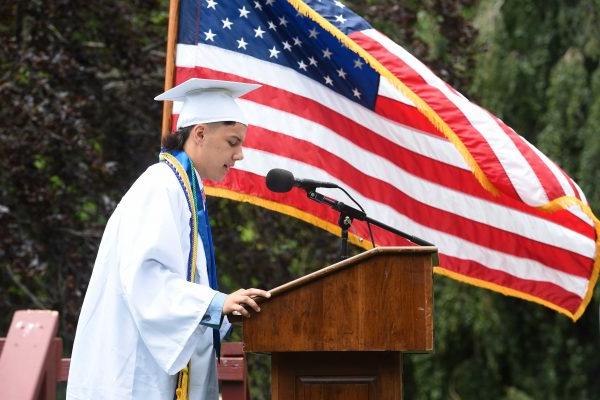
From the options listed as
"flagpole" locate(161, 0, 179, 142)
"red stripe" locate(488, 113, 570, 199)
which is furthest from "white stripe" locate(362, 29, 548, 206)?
"flagpole" locate(161, 0, 179, 142)

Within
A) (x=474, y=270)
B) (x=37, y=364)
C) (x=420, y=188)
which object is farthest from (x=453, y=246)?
(x=37, y=364)

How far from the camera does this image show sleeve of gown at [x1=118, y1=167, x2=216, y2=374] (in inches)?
175

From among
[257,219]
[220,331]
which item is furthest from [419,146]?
[257,219]

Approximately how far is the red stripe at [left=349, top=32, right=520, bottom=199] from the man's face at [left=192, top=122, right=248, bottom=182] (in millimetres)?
1668

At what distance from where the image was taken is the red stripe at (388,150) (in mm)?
6863

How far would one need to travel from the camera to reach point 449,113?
20.6 feet

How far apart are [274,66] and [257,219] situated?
5557 mm

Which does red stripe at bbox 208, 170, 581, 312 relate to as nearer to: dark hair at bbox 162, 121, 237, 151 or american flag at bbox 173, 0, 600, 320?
american flag at bbox 173, 0, 600, 320

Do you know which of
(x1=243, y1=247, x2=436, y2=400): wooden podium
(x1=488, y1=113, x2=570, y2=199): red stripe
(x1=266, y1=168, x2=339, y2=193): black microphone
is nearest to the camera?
(x1=243, y1=247, x2=436, y2=400): wooden podium

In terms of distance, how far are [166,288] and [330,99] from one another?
261cm

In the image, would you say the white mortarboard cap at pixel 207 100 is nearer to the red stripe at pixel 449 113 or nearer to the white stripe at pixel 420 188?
the red stripe at pixel 449 113

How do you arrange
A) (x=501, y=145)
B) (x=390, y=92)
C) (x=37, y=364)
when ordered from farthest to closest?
(x=390, y=92) → (x=501, y=145) → (x=37, y=364)

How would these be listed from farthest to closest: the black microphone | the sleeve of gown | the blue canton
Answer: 1. the blue canton
2. the black microphone
3. the sleeve of gown

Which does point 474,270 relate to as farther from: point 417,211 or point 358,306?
point 358,306
